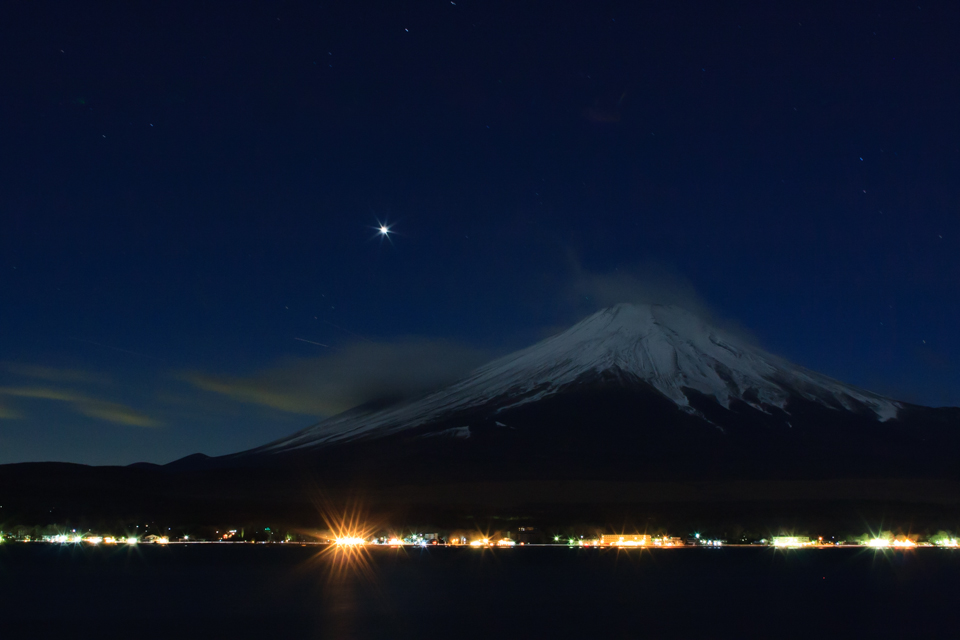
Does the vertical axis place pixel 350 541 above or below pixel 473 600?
above

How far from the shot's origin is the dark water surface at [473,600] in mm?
59844

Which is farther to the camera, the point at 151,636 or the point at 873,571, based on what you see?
the point at 873,571

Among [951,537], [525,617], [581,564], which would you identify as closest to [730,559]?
[581,564]

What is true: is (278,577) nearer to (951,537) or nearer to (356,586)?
(356,586)

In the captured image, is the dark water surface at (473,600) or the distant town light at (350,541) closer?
the dark water surface at (473,600)

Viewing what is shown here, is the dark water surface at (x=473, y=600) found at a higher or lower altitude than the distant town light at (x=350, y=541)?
lower

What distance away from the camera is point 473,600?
78188 mm

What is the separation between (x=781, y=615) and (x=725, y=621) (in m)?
7.35

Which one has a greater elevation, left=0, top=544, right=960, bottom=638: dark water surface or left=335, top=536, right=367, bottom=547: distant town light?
left=335, top=536, right=367, bottom=547: distant town light

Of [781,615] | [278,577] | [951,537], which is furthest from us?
[951,537]

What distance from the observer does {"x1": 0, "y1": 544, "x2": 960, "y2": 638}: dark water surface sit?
196ft

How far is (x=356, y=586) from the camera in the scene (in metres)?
89.2

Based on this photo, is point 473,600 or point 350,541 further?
point 350,541

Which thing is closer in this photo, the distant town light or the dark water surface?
the dark water surface
